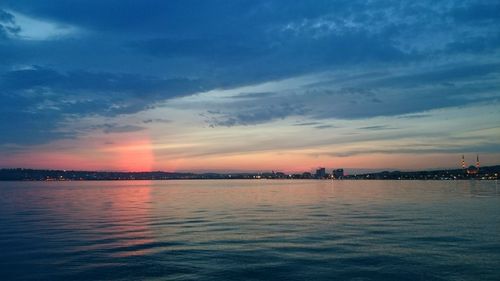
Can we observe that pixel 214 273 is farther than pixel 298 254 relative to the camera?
No

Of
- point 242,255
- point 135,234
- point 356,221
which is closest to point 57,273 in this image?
point 242,255

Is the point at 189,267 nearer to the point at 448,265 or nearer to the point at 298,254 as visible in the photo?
the point at 298,254

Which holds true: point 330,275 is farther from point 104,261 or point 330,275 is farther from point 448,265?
point 104,261

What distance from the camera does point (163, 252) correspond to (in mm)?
29359

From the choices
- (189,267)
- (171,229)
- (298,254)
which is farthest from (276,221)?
(189,267)

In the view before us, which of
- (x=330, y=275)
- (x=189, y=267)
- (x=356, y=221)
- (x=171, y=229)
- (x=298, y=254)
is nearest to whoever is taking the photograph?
(x=330, y=275)

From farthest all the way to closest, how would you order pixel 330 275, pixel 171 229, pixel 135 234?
1. pixel 171 229
2. pixel 135 234
3. pixel 330 275

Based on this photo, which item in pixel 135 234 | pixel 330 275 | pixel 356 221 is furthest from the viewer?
pixel 356 221

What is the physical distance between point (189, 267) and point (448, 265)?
15275 millimetres

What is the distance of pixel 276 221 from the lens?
47594mm

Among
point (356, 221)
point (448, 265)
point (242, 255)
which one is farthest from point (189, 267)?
point (356, 221)

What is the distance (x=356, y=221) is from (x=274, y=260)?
22.4 metres

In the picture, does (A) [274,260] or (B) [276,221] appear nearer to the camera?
(A) [274,260]

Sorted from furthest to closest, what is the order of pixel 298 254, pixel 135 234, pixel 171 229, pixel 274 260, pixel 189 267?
pixel 171 229, pixel 135 234, pixel 298 254, pixel 274 260, pixel 189 267
